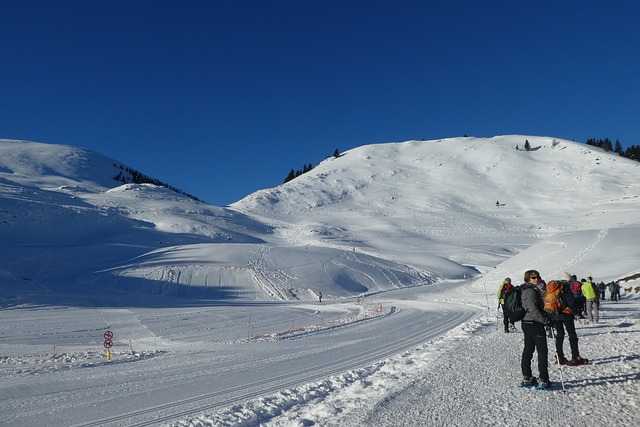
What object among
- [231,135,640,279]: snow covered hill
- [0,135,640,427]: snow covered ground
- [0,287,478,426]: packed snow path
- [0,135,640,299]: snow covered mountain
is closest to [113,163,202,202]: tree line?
[0,135,640,299]: snow covered mountain

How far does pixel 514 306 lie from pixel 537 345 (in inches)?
25.8

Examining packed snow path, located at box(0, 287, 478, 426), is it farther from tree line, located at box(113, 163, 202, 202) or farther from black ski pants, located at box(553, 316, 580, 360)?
tree line, located at box(113, 163, 202, 202)

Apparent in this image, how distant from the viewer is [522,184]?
444ft

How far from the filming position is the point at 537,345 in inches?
275

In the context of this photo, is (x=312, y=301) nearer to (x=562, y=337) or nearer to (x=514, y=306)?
(x=562, y=337)

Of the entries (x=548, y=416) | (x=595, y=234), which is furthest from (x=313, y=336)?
(x=595, y=234)

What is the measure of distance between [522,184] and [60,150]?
17301 centimetres

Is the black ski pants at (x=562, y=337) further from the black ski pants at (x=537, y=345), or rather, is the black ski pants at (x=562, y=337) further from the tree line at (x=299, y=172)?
the tree line at (x=299, y=172)

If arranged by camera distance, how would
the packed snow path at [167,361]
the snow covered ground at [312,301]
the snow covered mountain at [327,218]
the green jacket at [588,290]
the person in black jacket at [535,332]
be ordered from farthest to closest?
the snow covered mountain at [327,218] < the green jacket at [588,290] < the packed snow path at [167,361] < the snow covered ground at [312,301] < the person in black jacket at [535,332]

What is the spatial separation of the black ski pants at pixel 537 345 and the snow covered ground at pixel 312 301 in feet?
1.11

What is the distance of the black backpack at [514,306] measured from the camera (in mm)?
7000

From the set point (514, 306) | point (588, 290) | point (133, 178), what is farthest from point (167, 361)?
point (133, 178)

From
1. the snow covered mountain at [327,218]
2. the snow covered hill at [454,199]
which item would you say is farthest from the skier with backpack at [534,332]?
the snow covered hill at [454,199]

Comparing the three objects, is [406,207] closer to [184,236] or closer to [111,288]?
[184,236]
